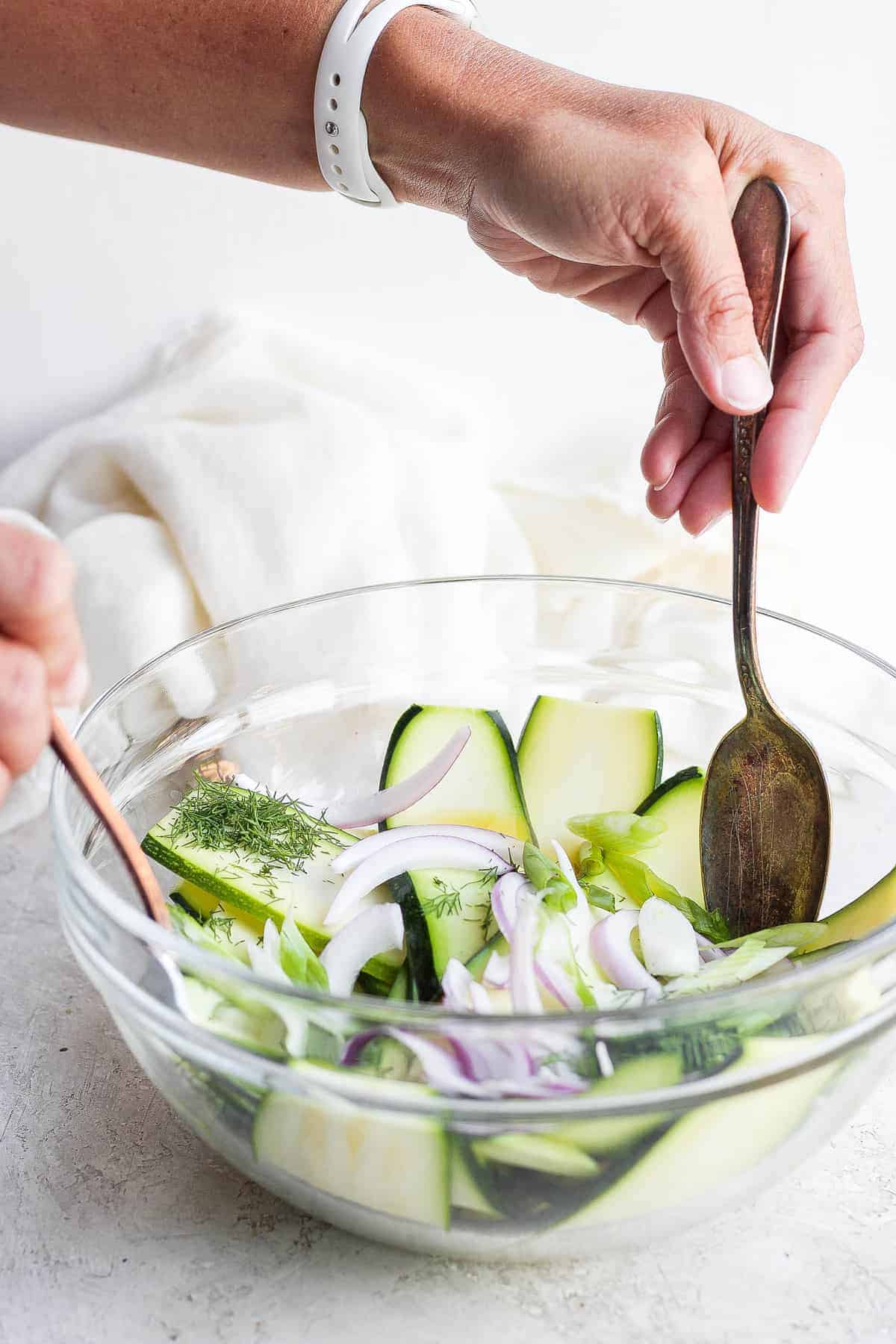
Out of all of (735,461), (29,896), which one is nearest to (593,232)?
(735,461)

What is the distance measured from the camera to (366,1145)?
595 millimetres

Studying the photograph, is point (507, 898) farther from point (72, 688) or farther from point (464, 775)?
point (72, 688)

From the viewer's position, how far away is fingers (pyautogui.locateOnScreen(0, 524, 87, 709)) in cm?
57

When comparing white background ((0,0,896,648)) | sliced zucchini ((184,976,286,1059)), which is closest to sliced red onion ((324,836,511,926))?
sliced zucchini ((184,976,286,1059))

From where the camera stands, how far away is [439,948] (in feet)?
2.66

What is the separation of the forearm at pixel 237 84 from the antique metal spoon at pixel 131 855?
64 cm

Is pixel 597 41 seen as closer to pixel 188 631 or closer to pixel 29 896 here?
pixel 188 631

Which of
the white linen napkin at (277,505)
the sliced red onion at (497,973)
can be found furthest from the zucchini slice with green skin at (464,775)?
the white linen napkin at (277,505)

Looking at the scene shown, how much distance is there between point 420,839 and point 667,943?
7.9 inches

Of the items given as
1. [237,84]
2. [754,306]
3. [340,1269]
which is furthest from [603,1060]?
[237,84]

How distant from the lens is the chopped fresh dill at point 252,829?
0.90m

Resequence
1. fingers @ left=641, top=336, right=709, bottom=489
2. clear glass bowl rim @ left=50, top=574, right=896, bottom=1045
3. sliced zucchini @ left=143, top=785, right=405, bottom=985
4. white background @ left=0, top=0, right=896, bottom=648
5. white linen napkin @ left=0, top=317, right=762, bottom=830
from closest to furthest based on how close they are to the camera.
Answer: clear glass bowl rim @ left=50, top=574, right=896, bottom=1045, sliced zucchini @ left=143, top=785, right=405, bottom=985, fingers @ left=641, top=336, right=709, bottom=489, white linen napkin @ left=0, top=317, right=762, bottom=830, white background @ left=0, top=0, right=896, bottom=648

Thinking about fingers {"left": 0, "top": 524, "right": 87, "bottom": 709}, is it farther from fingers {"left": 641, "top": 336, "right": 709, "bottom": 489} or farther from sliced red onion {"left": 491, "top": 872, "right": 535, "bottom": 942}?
fingers {"left": 641, "top": 336, "right": 709, "bottom": 489}

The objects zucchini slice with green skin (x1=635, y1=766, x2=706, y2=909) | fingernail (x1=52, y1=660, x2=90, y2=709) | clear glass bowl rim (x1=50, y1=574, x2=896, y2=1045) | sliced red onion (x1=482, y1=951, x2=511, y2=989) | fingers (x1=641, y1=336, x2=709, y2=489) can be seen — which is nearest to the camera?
clear glass bowl rim (x1=50, y1=574, x2=896, y2=1045)
